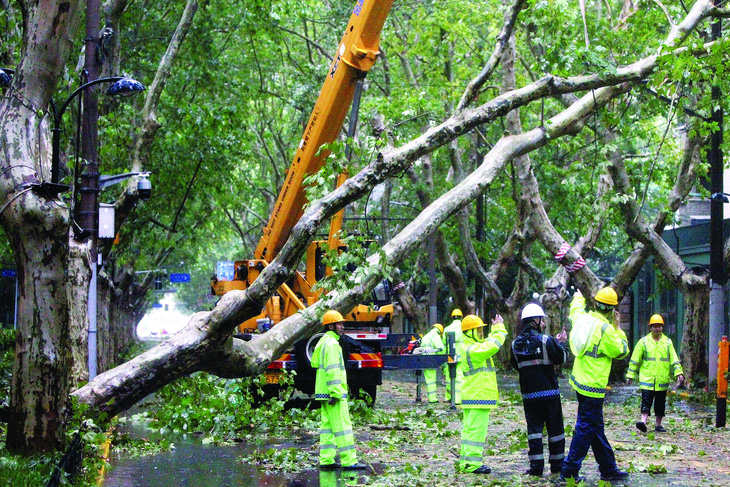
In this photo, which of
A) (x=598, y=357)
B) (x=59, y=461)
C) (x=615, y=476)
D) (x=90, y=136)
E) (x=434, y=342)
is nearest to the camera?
(x=59, y=461)

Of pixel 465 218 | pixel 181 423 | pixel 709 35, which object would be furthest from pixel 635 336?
pixel 181 423

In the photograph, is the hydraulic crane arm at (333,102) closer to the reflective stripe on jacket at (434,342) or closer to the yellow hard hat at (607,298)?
the yellow hard hat at (607,298)

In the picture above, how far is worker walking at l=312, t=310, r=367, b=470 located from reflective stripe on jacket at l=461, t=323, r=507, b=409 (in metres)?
1.34

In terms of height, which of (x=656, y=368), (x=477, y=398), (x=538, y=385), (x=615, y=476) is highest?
(x=656, y=368)

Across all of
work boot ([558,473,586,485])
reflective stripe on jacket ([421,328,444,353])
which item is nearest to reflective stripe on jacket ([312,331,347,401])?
work boot ([558,473,586,485])

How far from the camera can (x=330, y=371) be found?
1083 centimetres

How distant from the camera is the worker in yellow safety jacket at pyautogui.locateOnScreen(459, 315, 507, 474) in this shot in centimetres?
1067

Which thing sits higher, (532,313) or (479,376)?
(532,313)

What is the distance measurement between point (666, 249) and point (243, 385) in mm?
10995

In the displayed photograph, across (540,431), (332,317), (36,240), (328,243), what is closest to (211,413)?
(328,243)

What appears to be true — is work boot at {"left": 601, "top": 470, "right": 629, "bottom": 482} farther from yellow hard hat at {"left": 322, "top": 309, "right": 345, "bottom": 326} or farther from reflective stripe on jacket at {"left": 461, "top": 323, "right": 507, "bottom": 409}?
yellow hard hat at {"left": 322, "top": 309, "right": 345, "bottom": 326}

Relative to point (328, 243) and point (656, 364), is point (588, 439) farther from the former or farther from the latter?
point (328, 243)

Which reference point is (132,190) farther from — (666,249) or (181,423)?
(666,249)

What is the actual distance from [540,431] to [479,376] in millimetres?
962
